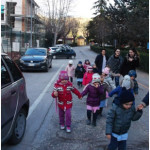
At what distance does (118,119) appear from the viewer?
363 centimetres

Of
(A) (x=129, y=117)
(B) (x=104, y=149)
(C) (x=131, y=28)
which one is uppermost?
(C) (x=131, y=28)

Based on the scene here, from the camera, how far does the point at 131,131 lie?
5312 millimetres

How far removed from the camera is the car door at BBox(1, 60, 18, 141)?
142 inches

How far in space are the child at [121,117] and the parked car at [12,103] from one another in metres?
1.49

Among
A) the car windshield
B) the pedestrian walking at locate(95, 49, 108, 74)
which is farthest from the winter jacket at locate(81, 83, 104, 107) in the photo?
the car windshield

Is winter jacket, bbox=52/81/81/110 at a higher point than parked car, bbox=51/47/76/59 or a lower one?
lower

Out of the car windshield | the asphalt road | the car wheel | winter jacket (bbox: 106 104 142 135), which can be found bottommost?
the asphalt road

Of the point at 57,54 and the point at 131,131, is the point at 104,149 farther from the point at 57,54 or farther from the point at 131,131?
the point at 57,54

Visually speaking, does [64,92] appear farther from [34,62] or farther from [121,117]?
[34,62]

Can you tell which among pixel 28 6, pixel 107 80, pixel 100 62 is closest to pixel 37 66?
pixel 100 62

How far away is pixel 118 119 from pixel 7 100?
1.66 meters

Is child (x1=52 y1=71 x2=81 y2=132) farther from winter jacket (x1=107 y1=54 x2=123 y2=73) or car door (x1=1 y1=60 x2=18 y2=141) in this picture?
winter jacket (x1=107 y1=54 x2=123 y2=73)

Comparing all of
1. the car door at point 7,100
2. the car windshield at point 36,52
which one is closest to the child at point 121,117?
the car door at point 7,100

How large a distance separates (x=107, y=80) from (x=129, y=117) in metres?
3.13
